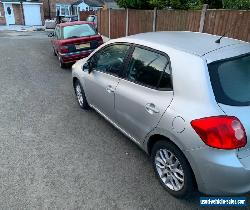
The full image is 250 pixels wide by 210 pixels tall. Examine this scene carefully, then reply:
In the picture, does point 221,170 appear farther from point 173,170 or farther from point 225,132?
point 173,170

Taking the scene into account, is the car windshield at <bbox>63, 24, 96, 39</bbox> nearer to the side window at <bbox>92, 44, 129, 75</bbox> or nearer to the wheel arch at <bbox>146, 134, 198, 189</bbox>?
the side window at <bbox>92, 44, 129, 75</bbox>

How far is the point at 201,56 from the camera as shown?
2834mm

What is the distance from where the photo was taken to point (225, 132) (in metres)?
2.47

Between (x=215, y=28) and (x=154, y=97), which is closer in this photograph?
(x=154, y=97)

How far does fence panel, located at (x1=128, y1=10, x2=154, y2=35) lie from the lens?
10430mm

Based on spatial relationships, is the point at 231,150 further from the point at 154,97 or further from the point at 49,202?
the point at 49,202

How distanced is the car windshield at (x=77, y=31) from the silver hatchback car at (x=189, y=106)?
5904 mm

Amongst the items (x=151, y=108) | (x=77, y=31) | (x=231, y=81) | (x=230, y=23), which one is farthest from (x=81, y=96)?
(x=77, y=31)

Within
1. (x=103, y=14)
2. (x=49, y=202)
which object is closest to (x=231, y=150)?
(x=49, y=202)

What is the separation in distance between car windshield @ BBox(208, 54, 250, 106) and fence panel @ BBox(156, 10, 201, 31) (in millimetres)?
5598

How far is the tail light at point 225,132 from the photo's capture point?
2473 mm

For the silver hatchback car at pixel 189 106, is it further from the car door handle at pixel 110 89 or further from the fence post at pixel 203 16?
the fence post at pixel 203 16

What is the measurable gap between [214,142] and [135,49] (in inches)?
69.0

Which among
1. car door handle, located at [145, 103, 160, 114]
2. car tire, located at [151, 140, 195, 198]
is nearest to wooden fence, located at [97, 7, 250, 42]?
car door handle, located at [145, 103, 160, 114]
